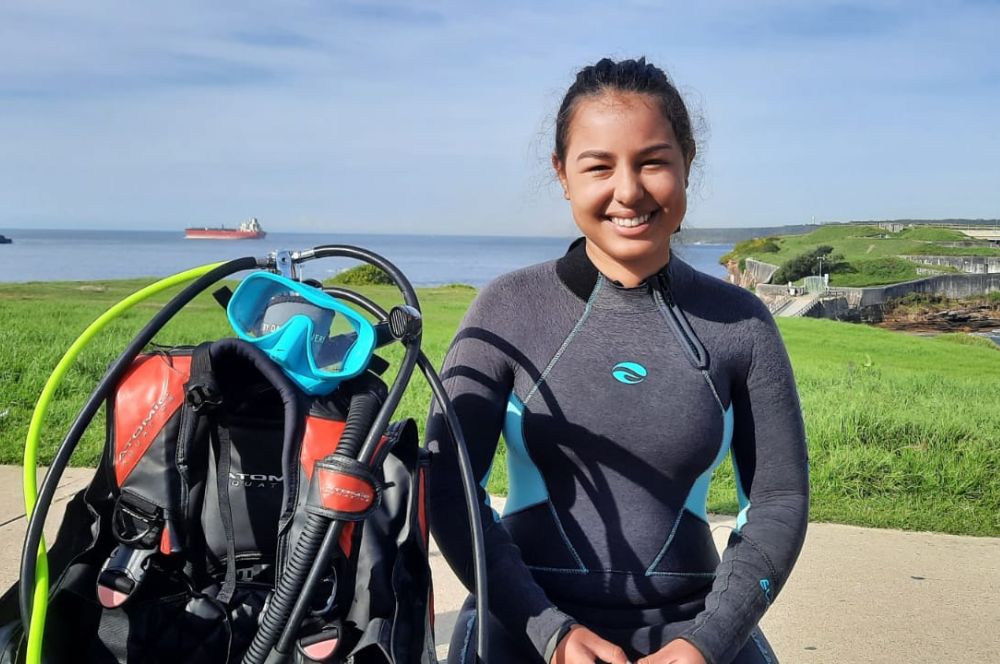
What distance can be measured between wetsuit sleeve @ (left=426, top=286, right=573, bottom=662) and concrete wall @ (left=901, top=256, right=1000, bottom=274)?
64.6 metres

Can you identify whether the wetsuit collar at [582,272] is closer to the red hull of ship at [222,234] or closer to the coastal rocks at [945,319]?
the coastal rocks at [945,319]

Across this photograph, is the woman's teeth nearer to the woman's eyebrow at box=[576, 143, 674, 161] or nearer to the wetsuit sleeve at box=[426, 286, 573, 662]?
the woman's eyebrow at box=[576, 143, 674, 161]

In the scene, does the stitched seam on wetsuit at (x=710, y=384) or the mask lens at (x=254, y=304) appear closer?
the mask lens at (x=254, y=304)

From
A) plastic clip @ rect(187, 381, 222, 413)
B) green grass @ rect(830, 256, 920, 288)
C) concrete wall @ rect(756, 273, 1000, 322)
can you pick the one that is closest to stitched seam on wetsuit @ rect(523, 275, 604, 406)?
plastic clip @ rect(187, 381, 222, 413)

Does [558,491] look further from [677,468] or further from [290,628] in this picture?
[290,628]

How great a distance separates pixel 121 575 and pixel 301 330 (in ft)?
1.62

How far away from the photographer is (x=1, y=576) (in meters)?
3.53

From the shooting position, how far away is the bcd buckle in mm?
1420

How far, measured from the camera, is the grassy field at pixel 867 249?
169ft

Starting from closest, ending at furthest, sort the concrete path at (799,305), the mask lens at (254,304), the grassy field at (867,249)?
1. the mask lens at (254,304)
2. the concrete path at (799,305)
3. the grassy field at (867,249)

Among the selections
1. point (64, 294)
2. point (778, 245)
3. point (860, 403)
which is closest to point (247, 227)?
point (778, 245)

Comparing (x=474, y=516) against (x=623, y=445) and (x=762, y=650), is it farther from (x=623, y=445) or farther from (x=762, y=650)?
(x=762, y=650)

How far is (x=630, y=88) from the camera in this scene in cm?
176

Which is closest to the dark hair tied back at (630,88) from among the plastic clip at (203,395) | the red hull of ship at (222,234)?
the plastic clip at (203,395)
